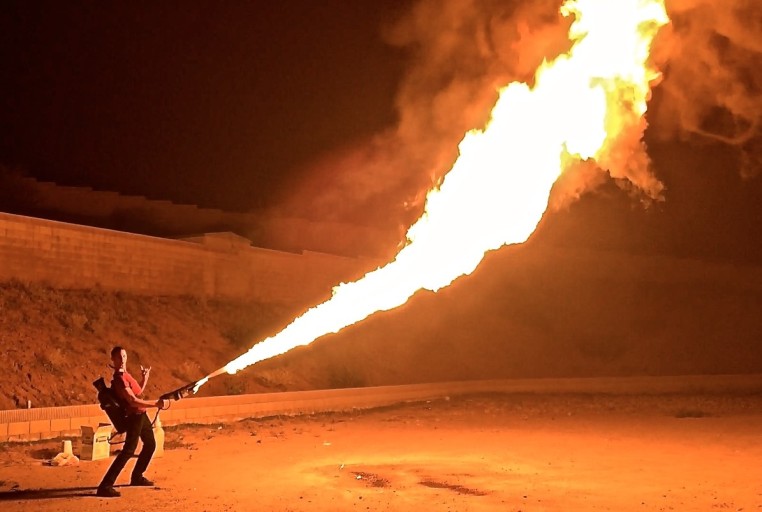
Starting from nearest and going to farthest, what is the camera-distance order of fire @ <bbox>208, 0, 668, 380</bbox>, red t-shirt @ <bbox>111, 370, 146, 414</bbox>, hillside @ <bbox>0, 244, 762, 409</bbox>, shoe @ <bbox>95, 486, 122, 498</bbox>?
shoe @ <bbox>95, 486, 122, 498</bbox> < red t-shirt @ <bbox>111, 370, 146, 414</bbox> < fire @ <bbox>208, 0, 668, 380</bbox> < hillside @ <bbox>0, 244, 762, 409</bbox>

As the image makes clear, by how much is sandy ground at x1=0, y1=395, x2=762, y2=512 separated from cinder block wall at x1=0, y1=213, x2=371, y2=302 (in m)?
8.12

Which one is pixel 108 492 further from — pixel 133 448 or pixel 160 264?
pixel 160 264

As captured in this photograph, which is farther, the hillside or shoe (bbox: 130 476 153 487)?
the hillside

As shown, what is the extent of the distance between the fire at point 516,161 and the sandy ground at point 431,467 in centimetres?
265

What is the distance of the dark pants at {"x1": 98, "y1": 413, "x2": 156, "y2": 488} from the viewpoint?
9309 mm

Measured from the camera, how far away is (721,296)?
1732 inches

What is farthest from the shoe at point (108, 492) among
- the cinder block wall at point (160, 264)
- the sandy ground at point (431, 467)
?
the cinder block wall at point (160, 264)

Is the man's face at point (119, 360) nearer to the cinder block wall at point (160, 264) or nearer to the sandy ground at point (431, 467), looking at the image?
the sandy ground at point (431, 467)

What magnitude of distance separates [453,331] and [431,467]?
22.9 metres

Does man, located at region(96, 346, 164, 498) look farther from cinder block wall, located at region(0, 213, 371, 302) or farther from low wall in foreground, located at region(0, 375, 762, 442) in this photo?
cinder block wall, located at region(0, 213, 371, 302)

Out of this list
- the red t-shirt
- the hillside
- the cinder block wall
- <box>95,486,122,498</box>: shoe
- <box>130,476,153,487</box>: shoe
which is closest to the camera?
<box>95,486,122,498</box>: shoe

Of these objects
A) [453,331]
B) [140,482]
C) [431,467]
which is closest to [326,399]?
[431,467]

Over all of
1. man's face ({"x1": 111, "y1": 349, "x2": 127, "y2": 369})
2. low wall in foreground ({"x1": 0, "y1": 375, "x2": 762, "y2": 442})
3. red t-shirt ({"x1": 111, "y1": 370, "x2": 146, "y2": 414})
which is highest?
man's face ({"x1": 111, "y1": 349, "x2": 127, "y2": 369})

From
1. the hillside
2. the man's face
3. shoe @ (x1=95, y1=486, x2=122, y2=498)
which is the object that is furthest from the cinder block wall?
shoe @ (x1=95, y1=486, x2=122, y2=498)
